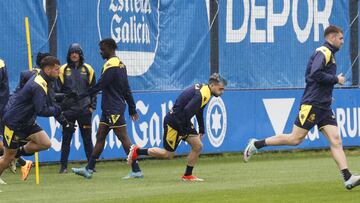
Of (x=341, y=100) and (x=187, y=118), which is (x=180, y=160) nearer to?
(x=341, y=100)

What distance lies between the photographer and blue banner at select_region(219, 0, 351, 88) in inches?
930

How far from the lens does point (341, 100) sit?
24328 millimetres

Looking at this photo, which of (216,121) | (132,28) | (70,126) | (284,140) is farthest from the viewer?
(216,121)

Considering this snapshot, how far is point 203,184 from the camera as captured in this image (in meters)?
16.0

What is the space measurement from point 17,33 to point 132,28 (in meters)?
2.82

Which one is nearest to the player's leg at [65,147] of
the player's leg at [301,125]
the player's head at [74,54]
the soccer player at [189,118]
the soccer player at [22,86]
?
the soccer player at [22,86]

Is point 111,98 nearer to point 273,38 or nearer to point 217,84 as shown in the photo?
point 217,84

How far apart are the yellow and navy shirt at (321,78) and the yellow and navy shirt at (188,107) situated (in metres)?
1.73

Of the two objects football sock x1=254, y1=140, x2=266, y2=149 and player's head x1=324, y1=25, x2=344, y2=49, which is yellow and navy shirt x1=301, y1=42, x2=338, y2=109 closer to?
player's head x1=324, y1=25, x2=344, y2=49

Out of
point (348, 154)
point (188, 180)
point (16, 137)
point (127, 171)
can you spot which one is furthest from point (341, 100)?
point (16, 137)

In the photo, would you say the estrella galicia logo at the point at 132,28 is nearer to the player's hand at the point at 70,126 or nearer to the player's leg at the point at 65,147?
the player's leg at the point at 65,147

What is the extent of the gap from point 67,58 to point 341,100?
308 inches

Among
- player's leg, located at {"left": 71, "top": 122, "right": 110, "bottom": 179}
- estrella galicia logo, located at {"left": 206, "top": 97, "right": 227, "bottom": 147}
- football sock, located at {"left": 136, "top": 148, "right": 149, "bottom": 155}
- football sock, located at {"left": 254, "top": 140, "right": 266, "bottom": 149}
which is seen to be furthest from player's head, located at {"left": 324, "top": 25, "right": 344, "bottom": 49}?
estrella galicia logo, located at {"left": 206, "top": 97, "right": 227, "bottom": 147}

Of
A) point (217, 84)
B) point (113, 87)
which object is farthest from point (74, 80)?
point (217, 84)
